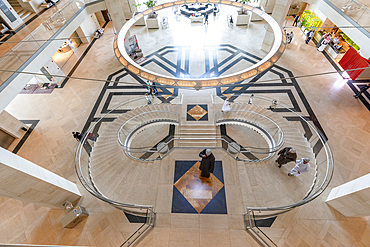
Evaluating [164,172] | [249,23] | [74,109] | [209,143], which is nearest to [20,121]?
[74,109]

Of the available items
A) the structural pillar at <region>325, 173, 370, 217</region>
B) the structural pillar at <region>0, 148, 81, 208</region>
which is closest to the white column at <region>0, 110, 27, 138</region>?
the structural pillar at <region>0, 148, 81, 208</region>

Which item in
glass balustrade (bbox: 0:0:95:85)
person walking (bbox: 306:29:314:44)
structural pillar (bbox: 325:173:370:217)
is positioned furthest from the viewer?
person walking (bbox: 306:29:314:44)

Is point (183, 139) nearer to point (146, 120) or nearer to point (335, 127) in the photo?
point (146, 120)

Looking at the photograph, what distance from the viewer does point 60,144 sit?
8.51 meters

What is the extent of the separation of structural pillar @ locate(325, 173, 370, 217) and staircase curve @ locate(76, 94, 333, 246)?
517 millimetres

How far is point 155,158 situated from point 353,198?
258 inches

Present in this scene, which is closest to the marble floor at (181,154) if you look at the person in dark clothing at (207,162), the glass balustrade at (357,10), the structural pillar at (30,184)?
the structural pillar at (30,184)

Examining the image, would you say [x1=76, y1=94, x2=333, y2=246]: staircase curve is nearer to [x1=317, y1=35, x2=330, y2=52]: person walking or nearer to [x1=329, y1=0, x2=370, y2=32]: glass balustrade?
[x1=329, y1=0, x2=370, y2=32]: glass balustrade

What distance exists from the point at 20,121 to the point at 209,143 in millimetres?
9743

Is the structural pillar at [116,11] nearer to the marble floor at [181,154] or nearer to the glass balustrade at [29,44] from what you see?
the glass balustrade at [29,44]

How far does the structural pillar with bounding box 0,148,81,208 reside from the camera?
4289 mm

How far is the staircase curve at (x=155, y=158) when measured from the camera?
5.59 m

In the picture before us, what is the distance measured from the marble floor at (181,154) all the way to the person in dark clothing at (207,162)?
122 centimetres

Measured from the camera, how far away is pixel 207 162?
557 cm
